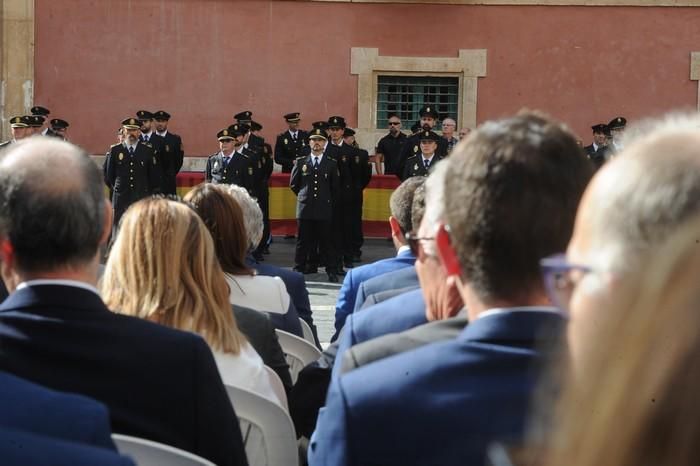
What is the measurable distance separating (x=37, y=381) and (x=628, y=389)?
180cm

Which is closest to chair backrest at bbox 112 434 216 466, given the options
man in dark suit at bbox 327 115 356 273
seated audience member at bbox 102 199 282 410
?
seated audience member at bbox 102 199 282 410

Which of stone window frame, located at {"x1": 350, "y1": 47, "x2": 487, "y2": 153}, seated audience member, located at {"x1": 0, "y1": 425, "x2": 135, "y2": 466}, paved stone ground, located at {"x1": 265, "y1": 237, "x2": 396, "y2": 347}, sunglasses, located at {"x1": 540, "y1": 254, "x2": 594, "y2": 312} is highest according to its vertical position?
stone window frame, located at {"x1": 350, "y1": 47, "x2": 487, "y2": 153}

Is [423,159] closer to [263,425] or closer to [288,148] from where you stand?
[288,148]

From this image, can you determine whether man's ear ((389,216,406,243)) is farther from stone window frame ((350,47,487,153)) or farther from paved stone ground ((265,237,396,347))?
stone window frame ((350,47,487,153))

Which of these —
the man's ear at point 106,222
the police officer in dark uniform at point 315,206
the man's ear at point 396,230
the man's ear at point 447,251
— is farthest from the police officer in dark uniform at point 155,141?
the man's ear at point 447,251

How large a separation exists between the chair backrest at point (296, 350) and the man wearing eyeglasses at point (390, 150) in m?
14.2

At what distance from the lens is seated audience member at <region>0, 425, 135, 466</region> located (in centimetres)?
170

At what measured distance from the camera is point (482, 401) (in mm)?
2002

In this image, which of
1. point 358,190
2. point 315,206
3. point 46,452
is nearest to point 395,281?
point 46,452

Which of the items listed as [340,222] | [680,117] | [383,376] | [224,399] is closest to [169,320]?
[224,399]

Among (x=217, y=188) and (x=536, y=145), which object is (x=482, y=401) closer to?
(x=536, y=145)

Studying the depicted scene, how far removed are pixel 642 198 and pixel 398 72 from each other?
20.6m

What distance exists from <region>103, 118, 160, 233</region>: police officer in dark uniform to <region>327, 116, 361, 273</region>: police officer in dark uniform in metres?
2.63

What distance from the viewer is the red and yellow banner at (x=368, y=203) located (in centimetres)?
1841
